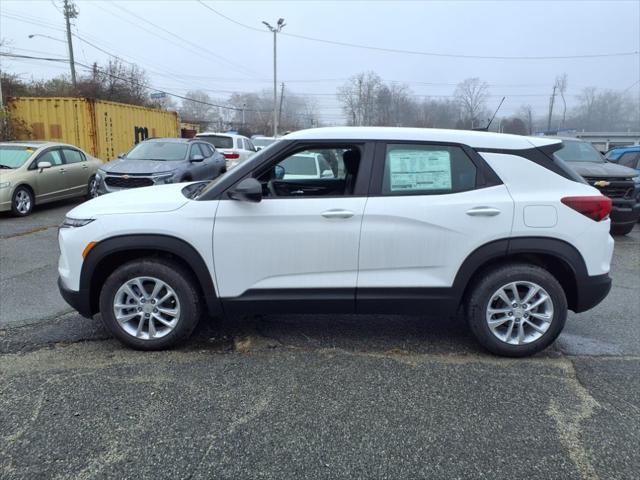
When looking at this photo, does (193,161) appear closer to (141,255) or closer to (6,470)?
(141,255)

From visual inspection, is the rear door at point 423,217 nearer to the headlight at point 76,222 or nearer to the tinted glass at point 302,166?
the tinted glass at point 302,166

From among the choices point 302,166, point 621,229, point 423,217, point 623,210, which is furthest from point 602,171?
point 423,217

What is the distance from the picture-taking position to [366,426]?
288cm

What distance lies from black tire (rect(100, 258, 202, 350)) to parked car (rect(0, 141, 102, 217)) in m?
7.73

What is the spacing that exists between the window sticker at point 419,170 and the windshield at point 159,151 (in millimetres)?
8635

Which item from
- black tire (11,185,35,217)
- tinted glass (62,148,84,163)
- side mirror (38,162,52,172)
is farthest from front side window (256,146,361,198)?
tinted glass (62,148,84,163)

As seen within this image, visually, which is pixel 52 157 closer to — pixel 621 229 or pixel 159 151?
pixel 159 151

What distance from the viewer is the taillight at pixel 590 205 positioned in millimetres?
3576

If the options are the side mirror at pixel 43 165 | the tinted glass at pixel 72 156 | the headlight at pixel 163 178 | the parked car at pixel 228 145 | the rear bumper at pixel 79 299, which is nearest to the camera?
the rear bumper at pixel 79 299

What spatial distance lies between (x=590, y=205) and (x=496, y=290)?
0.93 metres

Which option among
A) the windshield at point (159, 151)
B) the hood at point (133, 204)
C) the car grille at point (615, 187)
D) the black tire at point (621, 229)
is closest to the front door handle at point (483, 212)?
the hood at point (133, 204)

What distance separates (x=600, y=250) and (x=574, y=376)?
3.18 feet

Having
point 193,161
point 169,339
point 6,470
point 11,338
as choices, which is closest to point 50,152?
point 193,161

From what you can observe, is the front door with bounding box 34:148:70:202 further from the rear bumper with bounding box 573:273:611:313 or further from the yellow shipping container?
the rear bumper with bounding box 573:273:611:313
